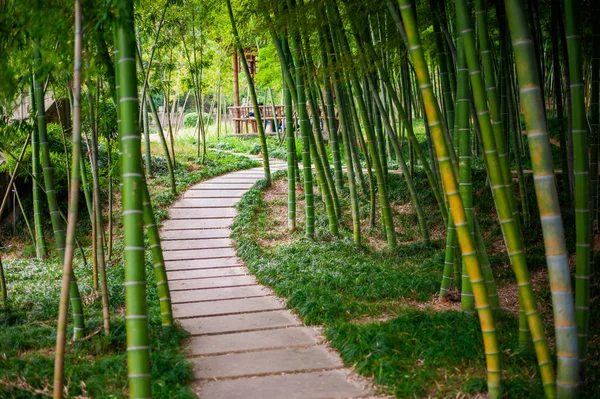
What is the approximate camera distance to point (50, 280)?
Result: 4953 mm

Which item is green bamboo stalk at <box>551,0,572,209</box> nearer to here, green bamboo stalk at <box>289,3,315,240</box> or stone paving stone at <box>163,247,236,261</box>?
green bamboo stalk at <box>289,3,315,240</box>

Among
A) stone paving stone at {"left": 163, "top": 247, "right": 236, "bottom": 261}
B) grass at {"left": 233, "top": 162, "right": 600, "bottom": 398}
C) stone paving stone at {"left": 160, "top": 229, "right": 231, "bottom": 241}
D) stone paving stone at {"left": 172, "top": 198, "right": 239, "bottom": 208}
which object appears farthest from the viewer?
stone paving stone at {"left": 172, "top": 198, "right": 239, "bottom": 208}

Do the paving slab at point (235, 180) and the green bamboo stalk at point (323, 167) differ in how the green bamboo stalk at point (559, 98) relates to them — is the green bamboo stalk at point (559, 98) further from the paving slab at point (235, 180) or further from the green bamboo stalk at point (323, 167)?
the paving slab at point (235, 180)

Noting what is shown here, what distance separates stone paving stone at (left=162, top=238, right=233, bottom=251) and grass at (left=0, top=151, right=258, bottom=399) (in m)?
0.49

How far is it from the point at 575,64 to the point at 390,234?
3.29 m

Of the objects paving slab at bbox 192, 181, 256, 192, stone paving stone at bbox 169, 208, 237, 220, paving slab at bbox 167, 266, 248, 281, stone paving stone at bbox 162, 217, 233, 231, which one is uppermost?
paving slab at bbox 192, 181, 256, 192

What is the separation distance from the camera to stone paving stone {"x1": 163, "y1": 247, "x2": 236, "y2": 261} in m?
5.72

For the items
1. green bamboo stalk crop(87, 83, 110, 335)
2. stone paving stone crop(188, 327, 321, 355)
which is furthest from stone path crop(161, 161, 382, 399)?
green bamboo stalk crop(87, 83, 110, 335)

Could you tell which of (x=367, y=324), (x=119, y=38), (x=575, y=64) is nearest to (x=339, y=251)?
(x=367, y=324)

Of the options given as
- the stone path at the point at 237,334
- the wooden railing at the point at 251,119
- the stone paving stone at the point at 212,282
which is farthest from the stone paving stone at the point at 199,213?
the wooden railing at the point at 251,119

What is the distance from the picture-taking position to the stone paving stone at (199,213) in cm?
694

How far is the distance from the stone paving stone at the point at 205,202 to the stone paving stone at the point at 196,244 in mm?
1165

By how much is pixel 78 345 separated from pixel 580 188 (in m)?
2.64

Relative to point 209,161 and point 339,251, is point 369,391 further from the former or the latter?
point 209,161
